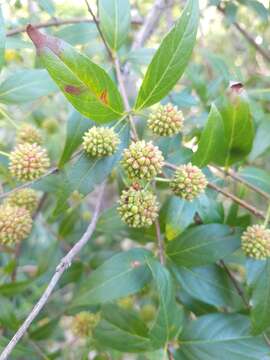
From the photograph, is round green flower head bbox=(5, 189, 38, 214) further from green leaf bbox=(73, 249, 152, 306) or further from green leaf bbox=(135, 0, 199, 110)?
green leaf bbox=(135, 0, 199, 110)

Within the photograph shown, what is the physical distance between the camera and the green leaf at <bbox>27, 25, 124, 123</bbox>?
33.4 inches

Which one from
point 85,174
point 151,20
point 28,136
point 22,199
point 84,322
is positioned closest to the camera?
point 85,174

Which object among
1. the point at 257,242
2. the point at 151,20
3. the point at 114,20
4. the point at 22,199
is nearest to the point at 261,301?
Result: the point at 257,242

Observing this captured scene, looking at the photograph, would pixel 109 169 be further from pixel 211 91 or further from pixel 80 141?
pixel 211 91

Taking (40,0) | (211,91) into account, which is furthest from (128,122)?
(211,91)

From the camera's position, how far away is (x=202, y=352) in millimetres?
1109

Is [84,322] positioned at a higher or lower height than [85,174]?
lower

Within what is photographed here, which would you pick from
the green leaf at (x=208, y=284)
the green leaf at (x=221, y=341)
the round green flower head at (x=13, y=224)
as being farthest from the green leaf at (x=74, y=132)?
the green leaf at (x=221, y=341)

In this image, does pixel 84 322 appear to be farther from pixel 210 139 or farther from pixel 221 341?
pixel 210 139

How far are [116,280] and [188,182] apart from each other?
1.09 feet

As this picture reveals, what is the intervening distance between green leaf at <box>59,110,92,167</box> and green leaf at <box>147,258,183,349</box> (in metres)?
0.32

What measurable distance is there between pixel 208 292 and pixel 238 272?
113 centimetres

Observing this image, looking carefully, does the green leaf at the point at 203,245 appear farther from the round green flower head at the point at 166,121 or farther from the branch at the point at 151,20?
the branch at the point at 151,20

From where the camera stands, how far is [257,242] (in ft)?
3.58
